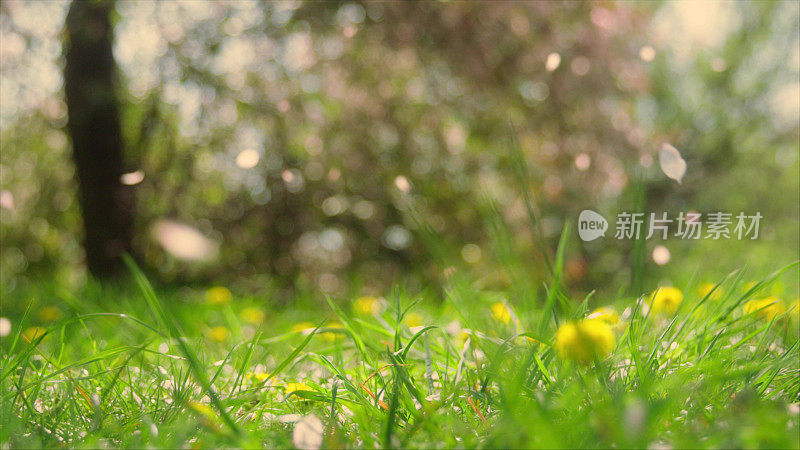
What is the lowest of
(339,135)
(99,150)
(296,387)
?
(296,387)

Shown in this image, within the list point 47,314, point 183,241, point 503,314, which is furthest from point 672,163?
point 183,241

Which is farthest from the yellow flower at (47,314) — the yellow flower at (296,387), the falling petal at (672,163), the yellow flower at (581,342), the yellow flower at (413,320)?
the falling petal at (672,163)

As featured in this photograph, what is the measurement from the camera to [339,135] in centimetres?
337

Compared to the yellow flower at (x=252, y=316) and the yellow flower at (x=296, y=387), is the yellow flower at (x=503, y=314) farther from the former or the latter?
the yellow flower at (x=252, y=316)

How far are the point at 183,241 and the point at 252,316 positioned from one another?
1765mm

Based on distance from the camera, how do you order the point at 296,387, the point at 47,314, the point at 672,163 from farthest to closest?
the point at 47,314, the point at 672,163, the point at 296,387

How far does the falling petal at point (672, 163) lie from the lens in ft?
4.30

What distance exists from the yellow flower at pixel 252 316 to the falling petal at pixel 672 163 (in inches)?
46.9

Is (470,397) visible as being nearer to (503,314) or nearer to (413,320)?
(503,314)

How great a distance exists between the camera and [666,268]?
3510 mm

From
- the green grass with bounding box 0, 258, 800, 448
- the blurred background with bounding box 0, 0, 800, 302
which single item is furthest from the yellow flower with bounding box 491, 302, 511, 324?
the blurred background with bounding box 0, 0, 800, 302

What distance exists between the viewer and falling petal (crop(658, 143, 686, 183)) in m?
1.31

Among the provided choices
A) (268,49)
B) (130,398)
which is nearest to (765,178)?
(268,49)

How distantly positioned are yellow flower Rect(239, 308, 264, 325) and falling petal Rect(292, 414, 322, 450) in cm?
110
